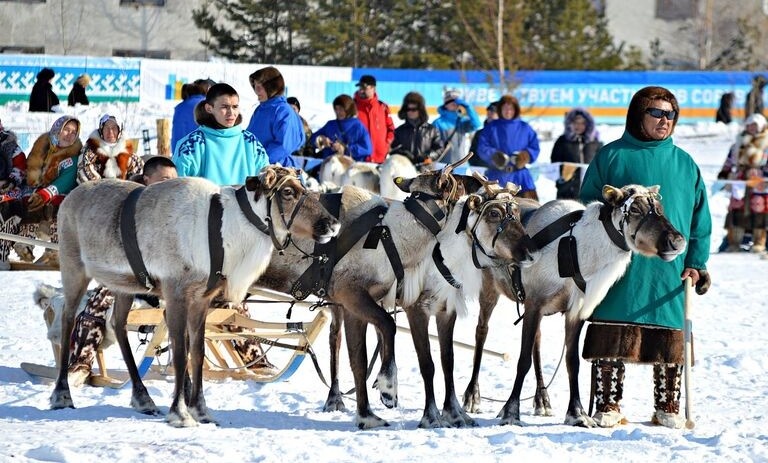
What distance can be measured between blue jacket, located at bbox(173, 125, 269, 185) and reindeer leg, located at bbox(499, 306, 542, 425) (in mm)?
1840

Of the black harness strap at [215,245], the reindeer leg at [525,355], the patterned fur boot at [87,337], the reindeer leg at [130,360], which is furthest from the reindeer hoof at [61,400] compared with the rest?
the reindeer leg at [525,355]

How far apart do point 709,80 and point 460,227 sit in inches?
872

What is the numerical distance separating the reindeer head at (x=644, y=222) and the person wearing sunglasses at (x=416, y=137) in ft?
25.5

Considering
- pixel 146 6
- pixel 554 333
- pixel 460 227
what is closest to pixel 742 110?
pixel 146 6

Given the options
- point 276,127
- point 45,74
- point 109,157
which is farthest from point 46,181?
point 45,74

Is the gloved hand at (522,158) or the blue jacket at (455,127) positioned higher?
the blue jacket at (455,127)

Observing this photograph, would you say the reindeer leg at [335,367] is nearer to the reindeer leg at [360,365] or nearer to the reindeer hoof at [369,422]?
the reindeer leg at [360,365]

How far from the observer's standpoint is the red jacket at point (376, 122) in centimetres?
1562

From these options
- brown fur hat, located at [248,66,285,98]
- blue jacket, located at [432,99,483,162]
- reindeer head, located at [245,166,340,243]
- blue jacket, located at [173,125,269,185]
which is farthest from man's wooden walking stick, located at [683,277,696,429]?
blue jacket, located at [432,99,483,162]

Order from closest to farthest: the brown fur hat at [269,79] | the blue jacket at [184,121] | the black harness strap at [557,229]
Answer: the black harness strap at [557,229] → the brown fur hat at [269,79] → the blue jacket at [184,121]

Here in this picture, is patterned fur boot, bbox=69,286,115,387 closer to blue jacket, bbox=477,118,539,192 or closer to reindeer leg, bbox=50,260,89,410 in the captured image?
reindeer leg, bbox=50,260,89,410

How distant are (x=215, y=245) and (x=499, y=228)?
1.40 m

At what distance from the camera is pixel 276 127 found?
912 centimetres

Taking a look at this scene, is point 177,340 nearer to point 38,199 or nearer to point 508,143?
point 38,199
